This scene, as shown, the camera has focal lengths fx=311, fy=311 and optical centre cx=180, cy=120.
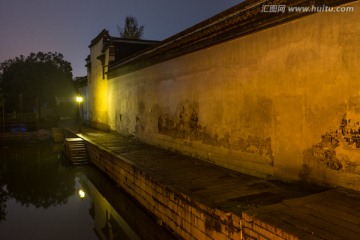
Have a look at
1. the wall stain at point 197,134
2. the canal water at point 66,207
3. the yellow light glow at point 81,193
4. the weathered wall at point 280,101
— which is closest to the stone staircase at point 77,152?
the canal water at point 66,207

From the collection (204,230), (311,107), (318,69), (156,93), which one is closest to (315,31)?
(318,69)

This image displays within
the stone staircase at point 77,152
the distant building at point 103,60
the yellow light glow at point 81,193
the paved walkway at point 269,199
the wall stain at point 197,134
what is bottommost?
the yellow light glow at point 81,193

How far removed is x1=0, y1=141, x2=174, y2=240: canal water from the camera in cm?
718

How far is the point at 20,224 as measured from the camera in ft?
25.9

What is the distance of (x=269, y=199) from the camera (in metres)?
5.08

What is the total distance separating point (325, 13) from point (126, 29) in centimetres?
3762

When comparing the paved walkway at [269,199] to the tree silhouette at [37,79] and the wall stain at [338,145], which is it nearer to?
the wall stain at [338,145]

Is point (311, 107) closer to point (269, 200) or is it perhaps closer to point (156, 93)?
point (269, 200)

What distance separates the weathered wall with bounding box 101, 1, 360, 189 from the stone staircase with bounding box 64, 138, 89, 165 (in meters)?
6.27

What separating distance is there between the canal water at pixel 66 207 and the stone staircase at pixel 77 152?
16.6 inches

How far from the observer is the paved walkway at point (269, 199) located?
3.57m

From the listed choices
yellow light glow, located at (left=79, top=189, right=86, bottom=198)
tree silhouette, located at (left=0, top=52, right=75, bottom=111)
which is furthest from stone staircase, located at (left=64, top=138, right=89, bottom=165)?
tree silhouette, located at (left=0, top=52, right=75, bottom=111)

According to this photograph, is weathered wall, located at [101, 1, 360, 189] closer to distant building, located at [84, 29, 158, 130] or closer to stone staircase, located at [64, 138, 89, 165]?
stone staircase, located at [64, 138, 89, 165]

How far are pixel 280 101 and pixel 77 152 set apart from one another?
1113 cm
